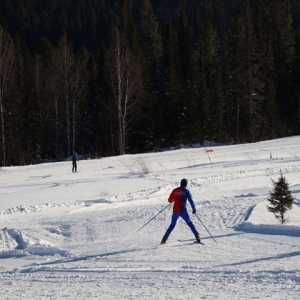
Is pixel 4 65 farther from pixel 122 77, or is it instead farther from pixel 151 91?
pixel 151 91

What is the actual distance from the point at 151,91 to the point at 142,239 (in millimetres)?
32626

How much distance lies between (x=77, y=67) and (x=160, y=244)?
2990 cm

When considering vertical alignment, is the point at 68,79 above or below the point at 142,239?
above

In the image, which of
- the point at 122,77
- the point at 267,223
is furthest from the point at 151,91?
the point at 267,223

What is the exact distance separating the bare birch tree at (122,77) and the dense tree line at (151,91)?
0.09 meters

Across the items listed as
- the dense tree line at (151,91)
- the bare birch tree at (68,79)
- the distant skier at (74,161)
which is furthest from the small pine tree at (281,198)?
the bare birch tree at (68,79)

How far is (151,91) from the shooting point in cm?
4250

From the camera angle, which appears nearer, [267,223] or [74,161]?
[267,223]

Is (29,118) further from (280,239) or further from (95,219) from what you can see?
(280,239)

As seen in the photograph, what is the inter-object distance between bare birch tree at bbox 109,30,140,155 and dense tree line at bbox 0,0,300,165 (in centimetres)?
9

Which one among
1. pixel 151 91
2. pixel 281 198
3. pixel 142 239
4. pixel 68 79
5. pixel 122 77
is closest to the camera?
pixel 142 239

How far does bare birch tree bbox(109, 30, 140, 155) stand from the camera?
33.3 m

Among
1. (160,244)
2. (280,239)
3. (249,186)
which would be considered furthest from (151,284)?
(249,186)

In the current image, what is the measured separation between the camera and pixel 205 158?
88.1 ft
